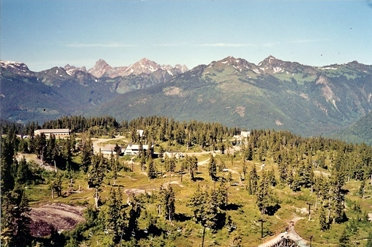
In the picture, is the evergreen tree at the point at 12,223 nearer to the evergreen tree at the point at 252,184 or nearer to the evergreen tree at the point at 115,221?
the evergreen tree at the point at 115,221

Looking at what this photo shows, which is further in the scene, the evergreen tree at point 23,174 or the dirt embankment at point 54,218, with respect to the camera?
the evergreen tree at point 23,174

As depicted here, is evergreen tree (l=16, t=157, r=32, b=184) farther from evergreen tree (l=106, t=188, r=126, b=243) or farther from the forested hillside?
evergreen tree (l=106, t=188, r=126, b=243)

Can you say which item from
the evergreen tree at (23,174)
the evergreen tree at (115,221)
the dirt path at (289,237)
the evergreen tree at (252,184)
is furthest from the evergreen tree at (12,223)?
the evergreen tree at (252,184)

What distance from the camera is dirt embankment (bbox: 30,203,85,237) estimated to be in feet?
288

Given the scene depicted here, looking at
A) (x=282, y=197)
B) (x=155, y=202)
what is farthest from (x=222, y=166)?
(x=155, y=202)

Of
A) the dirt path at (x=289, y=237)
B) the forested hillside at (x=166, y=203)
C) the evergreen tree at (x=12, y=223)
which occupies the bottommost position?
the dirt path at (x=289, y=237)

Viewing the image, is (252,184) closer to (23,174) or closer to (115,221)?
(115,221)

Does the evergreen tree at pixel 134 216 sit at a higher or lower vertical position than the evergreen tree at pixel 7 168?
lower

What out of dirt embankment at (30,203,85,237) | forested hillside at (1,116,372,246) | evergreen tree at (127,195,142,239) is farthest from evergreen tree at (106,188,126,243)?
dirt embankment at (30,203,85,237)

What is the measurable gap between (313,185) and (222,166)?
136 feet

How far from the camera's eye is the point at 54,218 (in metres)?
94.8

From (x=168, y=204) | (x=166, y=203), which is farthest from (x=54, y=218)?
(x=168, y=204)

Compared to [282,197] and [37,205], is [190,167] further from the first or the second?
[37,205]

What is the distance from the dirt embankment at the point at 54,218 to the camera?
87.7 m
